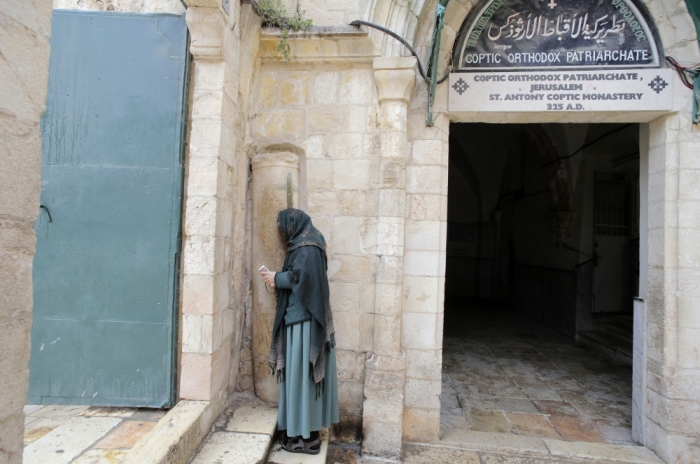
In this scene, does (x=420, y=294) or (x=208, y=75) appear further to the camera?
A: (x=420, y=294)

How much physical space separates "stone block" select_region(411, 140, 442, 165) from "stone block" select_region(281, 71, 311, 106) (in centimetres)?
102

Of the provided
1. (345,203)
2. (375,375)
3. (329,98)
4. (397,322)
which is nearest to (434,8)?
(329,98)

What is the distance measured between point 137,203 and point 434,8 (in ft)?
9.14

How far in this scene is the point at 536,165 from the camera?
8148 mm

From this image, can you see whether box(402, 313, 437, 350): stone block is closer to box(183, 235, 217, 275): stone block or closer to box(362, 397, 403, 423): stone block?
box(362, 397, 403, 423): stone block

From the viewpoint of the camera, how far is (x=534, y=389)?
13.7ft

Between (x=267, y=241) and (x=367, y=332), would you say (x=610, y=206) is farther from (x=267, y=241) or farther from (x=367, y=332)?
(x=267, y=241)

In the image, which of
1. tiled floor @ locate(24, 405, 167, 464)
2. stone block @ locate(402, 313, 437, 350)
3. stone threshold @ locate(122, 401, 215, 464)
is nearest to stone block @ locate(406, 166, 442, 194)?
stone block @ locate(402, 313, 437, 350)

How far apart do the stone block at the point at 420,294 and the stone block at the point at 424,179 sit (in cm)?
72

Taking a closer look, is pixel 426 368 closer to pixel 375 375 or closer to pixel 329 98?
pixel 375 375

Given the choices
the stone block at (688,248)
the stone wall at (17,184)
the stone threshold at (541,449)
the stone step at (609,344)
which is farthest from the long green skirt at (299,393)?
the stone step at (609,344)

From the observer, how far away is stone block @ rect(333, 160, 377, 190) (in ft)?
10.1

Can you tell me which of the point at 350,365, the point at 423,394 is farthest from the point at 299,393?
the point at 423,394

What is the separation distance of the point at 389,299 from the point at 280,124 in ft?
5.69
